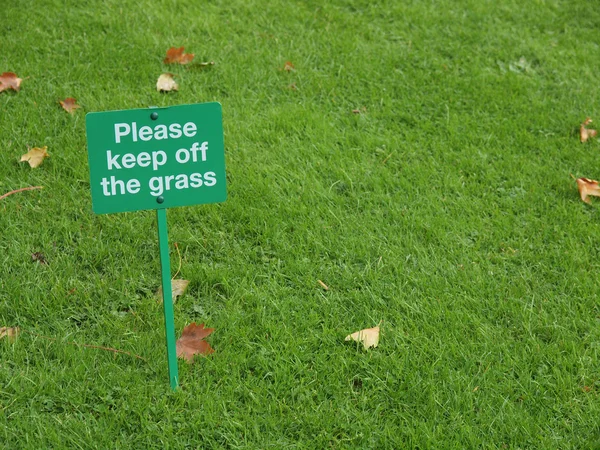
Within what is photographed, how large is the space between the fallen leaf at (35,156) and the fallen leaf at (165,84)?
34.9 inches

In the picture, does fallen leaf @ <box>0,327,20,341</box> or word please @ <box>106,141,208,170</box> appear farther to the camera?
fallen leaf @ <box>0,327,20,341</box>

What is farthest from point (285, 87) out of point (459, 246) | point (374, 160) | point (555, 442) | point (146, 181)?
point (555, 442)

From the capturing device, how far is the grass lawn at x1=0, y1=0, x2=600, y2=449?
2.76 metres

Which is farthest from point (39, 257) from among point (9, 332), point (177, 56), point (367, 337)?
point (177, 56)

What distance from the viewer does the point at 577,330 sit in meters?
3.17

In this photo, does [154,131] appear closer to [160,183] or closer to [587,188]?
[160,183]

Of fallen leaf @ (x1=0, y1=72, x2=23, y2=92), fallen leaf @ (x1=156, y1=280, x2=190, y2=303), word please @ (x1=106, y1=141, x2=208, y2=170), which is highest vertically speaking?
word please @ (x1=106, y1=141, x2=208, y2=170)

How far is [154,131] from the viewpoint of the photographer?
98.4 inches

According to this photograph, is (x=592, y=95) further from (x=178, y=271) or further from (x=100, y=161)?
(x=100, y=161)

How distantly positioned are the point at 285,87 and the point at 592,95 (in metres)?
1.99

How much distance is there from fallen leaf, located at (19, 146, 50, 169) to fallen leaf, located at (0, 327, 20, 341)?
1137 mm

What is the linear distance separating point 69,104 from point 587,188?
2.89 m

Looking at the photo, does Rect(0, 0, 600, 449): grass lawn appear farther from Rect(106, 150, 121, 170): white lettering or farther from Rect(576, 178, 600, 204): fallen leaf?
Rect(106, 150, 121, 170): white lettering

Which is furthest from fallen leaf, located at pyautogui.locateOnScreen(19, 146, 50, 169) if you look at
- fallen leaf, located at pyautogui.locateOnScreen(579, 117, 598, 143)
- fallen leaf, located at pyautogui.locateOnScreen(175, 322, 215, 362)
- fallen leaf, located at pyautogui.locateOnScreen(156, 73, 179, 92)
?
fallen leaf, located at pyautogui.locateOnScreen(579, 117, 598, 143)
